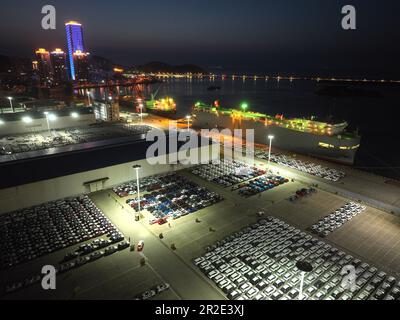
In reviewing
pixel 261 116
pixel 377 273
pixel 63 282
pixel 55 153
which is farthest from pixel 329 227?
pixel 261 116

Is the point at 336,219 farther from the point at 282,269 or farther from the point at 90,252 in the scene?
the point at 90,252

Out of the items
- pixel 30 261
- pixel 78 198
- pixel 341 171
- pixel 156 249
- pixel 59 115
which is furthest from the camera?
pixel 59 115

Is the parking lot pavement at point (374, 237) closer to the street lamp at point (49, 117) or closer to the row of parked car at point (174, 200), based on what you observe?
the row of parked car at point (174, 200)

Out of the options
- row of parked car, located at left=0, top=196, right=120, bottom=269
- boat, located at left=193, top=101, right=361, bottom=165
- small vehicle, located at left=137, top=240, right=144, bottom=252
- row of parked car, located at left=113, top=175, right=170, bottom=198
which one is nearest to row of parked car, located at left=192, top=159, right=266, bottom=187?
row of parked car, located at left=113, top=175, right=170, bottom=198

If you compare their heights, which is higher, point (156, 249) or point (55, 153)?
point (55, 153)

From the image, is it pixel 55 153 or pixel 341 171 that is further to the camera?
pixel 341 171

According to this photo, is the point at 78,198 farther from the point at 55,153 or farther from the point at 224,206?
the point at 224,206
